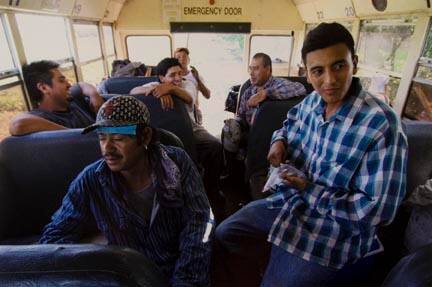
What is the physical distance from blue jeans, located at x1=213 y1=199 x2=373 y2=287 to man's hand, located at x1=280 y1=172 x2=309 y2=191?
0.88 ft

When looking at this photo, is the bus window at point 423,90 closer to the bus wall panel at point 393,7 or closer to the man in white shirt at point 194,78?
the bus wall panel at point 393,7

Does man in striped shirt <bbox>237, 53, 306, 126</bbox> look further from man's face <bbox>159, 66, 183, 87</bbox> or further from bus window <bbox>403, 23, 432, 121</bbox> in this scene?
bus window <bbox>403, 23, 432, 121</bbox>

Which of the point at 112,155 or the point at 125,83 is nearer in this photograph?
the point at 112,155

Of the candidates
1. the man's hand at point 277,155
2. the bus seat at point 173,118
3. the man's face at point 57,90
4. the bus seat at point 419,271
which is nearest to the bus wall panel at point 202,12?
the man's face at point 57,90

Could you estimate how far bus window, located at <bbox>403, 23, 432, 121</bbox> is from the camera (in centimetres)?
247

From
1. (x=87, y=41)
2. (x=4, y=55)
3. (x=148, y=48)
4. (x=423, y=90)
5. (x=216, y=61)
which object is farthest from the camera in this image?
(x=216, y=61)

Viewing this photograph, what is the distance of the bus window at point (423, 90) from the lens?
2467mm

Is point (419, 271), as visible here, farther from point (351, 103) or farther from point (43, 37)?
point (43, 37)

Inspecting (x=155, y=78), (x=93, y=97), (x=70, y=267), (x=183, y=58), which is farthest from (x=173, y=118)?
(x=183, y=58)

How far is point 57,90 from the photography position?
2.06 meters

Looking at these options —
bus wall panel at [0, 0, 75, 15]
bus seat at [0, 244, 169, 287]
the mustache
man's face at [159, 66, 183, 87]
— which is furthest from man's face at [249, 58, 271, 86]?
bus seat at [0, 244, 169, 287]

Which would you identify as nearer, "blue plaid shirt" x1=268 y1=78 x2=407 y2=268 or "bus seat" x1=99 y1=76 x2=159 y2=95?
"blue plaid shirt" x1=268 y1=78 x2=407 y2=268

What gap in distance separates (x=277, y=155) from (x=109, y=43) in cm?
485

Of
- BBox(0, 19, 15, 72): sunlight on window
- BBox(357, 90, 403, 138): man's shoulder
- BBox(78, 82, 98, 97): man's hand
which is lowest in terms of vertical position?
BBox(78, 82, 98, 97): man's hand
